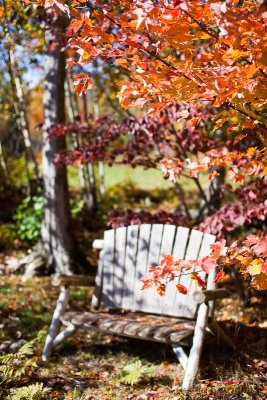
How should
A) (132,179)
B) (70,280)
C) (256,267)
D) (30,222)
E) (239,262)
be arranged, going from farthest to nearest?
(132,179) < (30,222) < (70,280) < (239,262) < (256,267)

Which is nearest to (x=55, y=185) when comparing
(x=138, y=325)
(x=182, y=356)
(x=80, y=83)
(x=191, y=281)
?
(x=191, y=281)

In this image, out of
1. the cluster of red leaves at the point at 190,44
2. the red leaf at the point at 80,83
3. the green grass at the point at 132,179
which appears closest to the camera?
the cluster of red leaves at the point at 190,44

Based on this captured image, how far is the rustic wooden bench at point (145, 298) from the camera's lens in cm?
340

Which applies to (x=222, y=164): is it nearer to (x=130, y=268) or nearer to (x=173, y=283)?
(x=173, y=283)

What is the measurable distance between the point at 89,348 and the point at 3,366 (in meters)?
1.09

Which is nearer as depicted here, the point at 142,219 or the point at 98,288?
the point at 98,288

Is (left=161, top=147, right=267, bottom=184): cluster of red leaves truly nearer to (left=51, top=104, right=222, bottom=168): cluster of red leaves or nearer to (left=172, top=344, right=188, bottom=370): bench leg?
(left=51, top=104, right=222, bottom=168): cluster of red leaves

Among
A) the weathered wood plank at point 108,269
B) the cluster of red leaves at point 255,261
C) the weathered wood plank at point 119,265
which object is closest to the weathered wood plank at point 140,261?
the weathered wood plank at point 119,265

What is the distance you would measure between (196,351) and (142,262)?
1039 millimetres

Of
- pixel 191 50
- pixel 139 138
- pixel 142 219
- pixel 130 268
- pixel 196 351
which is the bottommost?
pixel 196 351

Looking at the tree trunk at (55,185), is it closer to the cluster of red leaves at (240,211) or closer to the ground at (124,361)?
the ground at (124,361)

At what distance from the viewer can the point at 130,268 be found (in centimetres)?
418

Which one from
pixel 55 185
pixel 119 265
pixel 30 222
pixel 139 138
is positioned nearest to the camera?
pixel 119 265

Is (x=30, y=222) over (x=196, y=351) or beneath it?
over
